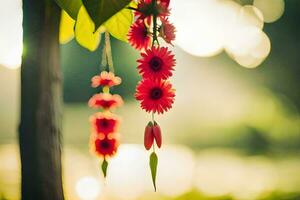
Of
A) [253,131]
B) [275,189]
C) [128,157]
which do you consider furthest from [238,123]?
[275,189]

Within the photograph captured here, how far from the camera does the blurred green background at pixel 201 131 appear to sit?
320 cm

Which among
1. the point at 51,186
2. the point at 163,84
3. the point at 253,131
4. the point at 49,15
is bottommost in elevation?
the point at 51,186

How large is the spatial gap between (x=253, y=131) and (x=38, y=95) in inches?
171

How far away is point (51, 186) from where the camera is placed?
923 millimetres

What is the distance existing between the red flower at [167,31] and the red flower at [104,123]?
222mm

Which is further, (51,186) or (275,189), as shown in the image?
(275,189)

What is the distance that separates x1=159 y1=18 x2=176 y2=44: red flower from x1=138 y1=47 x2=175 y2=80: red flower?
0.01 meters

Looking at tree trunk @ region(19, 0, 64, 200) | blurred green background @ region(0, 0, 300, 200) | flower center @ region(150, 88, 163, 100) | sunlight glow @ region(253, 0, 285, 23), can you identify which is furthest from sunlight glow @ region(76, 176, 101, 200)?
sunlight glow @ region(253, 0, 285, 23)

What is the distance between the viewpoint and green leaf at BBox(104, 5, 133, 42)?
748 millimetres

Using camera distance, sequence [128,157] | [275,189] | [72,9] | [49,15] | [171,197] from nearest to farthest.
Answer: [72,9] → [49,15] → [171,197] → [275,189] → [128,157]

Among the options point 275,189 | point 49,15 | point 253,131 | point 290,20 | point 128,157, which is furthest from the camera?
point 290,20

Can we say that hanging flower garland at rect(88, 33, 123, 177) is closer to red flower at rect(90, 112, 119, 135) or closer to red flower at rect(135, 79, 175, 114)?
red flower at rect(90, 112, 119, 135)

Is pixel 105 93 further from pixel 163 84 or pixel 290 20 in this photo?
pixel 290 20

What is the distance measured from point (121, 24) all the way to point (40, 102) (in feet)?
0.73
